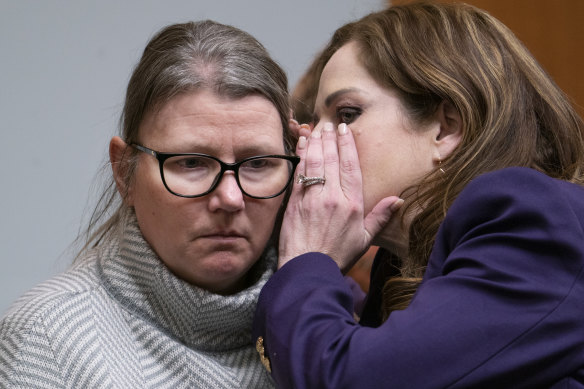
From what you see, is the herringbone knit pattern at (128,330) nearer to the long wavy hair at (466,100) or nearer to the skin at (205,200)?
the skin at (205,200)

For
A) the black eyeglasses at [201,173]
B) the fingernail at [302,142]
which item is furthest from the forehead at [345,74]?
the black eyeglasses at [201,173]

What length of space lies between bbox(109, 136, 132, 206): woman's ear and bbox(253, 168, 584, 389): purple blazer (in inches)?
17.5

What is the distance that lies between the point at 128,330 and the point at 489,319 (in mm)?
629

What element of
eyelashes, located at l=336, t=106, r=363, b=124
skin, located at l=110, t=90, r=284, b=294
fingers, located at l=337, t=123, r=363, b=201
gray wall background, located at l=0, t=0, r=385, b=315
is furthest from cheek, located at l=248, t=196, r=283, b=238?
gray wall background, located at l=0, t=0, r=385, b=315

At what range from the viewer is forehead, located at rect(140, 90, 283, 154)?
1287 millimetres

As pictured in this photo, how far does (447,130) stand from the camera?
156 cm

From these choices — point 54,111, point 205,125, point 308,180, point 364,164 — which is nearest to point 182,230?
point 205,125

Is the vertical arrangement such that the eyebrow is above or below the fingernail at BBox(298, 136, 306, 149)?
above

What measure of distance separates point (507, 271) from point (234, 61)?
62 cm

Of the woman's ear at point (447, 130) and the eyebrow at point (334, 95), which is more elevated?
the eyebrow at point (334, 95)

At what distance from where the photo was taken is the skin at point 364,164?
1.52 m

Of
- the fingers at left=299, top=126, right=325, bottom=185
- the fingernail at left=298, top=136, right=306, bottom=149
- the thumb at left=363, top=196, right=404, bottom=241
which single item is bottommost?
the thumb at left=363, top=196, right=404, bottom=241

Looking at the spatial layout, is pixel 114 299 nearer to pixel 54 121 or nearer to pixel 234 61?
pixel 234 61

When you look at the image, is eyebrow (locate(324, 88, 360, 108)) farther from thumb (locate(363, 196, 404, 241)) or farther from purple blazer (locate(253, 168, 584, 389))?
purple blazer (locate(253, 168, 584, 389))
